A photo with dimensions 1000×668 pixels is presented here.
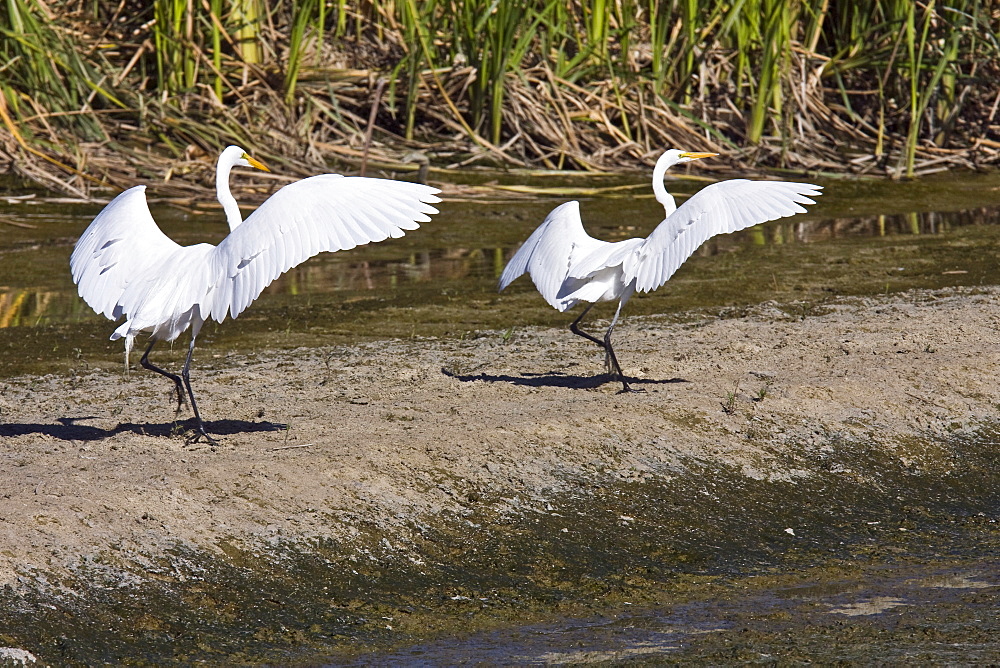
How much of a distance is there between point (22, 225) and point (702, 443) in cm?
675

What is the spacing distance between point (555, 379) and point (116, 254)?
2134 millimetres

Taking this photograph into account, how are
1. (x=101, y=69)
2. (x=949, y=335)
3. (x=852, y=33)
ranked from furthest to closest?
(x=852, y=33)
(x=101, y=69)
(x=949, y=335)

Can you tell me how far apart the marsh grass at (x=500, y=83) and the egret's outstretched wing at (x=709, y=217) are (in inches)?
250

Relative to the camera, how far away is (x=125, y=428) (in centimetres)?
546

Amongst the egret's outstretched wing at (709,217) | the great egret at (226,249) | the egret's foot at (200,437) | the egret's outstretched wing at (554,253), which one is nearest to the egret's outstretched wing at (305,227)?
the great egret at (226,249)

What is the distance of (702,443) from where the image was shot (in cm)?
531

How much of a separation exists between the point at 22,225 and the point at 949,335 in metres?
6.80

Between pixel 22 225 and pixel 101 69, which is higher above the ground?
pixel 101 69

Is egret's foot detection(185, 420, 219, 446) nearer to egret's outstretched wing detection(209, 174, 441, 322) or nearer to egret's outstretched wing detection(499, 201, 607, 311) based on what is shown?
egret's outstretched wing detection(209, 174, 441, 322)

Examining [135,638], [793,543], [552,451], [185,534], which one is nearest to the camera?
[135,638]

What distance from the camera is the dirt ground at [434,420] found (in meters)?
4.41

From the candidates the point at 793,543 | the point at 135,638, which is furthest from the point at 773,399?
the point at 135,638

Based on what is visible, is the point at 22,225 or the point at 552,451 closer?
the point at 552,451

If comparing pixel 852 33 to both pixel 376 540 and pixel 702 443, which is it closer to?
pixel 702 443
